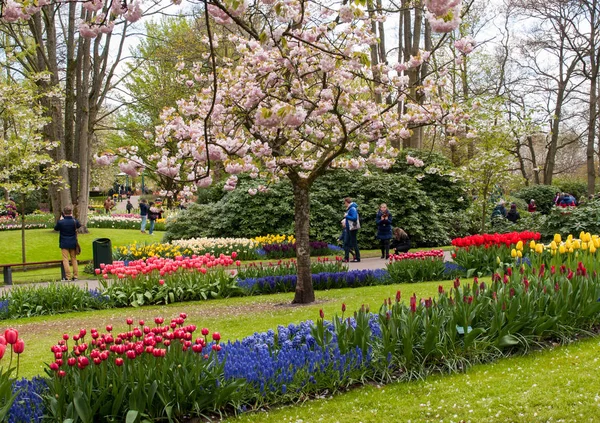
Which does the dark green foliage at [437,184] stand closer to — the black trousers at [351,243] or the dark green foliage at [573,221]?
the black trousers at [351,243]

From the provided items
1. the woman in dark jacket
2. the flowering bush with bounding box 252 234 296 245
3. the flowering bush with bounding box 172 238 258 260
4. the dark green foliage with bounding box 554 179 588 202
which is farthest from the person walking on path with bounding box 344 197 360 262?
the dark green foliage with bounding box 554 179 588 202

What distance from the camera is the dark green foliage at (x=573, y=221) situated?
1335 centimetres

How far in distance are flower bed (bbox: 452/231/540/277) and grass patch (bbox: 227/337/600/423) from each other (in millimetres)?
5854

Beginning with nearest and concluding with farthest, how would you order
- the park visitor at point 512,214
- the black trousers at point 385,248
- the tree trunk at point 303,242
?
the tree trunk at point 303,242, the black trousers at point 385,248, the park visitor at point 512,214

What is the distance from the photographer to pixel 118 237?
23.7 meters

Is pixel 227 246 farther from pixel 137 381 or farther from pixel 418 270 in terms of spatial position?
pixel 137 381

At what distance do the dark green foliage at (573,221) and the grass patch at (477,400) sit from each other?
907 centimetres

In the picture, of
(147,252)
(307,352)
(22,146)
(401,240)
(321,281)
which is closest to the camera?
(307,352)

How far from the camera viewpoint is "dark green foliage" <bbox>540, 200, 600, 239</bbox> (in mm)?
13352

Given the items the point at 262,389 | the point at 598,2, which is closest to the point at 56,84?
the point at 262,389

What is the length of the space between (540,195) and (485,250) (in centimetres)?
2297

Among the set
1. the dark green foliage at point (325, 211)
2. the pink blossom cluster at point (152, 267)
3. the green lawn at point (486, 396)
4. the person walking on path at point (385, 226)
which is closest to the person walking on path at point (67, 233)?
the pink blossom cluster at point (152, 267)

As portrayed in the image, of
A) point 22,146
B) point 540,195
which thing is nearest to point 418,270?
point 22,146

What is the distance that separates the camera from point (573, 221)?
13.7 meters
